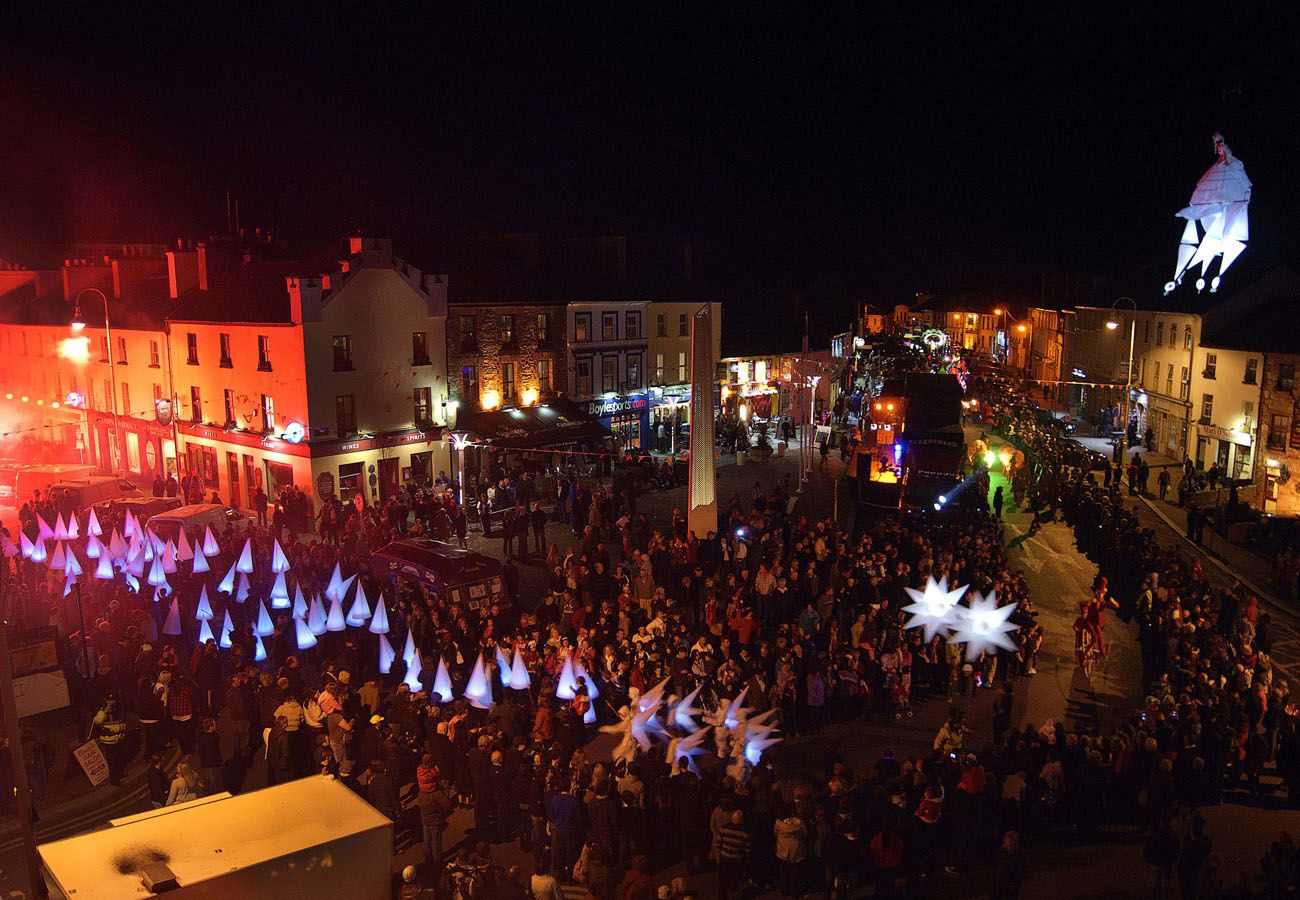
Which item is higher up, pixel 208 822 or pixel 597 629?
pixel 208 822

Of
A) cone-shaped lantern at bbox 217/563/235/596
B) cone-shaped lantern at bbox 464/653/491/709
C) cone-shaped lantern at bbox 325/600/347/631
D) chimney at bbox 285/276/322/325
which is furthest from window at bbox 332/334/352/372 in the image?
cone-shaped lantern at bbox 464/653/491/709

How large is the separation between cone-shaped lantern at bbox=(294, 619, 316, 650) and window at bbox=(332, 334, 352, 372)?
14.0 meters

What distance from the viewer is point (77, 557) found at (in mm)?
21094

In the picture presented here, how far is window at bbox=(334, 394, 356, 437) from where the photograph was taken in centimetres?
2939

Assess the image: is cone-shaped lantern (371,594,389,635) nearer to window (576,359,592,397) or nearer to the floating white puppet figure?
window (576,359,592,397)

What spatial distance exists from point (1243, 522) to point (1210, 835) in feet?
63.6

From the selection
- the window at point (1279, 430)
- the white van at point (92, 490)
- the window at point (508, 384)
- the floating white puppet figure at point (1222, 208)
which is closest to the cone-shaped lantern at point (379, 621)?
the white van at point (92, 490)

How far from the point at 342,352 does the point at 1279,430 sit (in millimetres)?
31047

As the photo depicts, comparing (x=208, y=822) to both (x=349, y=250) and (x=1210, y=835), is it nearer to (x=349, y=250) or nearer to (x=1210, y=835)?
(x=1210, y=835)

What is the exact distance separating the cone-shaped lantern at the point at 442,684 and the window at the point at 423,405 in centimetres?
1867

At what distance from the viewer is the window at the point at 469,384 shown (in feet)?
109

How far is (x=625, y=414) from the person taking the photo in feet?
133

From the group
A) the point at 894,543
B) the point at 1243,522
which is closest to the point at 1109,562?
the point at 894,543

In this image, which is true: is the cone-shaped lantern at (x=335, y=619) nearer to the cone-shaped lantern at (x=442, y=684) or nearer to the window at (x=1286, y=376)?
the cone-shaped lantern at (x=442, y=684)
